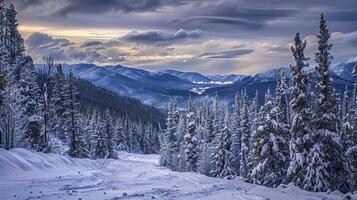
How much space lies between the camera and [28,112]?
50.6 meters

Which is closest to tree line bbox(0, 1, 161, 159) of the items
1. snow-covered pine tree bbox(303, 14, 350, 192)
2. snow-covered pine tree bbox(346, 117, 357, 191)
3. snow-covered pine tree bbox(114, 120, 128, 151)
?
snow-covered pine tree bbox(303, 14, 350, 192)

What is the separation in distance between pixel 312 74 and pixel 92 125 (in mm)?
60839

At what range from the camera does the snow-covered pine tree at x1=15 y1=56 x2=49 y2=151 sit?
49.2m

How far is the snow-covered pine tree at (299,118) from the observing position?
112 ft

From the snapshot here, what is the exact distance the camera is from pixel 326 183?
106ft

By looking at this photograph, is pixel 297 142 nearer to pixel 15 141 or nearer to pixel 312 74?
pixel 312 74

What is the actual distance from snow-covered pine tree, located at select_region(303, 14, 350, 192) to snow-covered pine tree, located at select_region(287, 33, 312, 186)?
0.80 m

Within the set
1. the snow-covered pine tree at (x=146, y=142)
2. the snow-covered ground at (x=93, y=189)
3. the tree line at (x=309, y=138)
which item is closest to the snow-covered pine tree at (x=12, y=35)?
the snow-covered ground at (x=93, y=189)

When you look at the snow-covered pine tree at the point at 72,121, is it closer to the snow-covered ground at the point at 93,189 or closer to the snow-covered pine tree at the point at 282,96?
the snow-covered ground at the point at 93,189

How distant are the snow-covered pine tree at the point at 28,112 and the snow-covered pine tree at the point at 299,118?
29.4 meters

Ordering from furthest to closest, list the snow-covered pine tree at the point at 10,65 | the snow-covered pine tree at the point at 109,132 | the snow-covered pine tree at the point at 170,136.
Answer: the snow-covered pine tree at the point at 170,136
the snow-covered pine tree at the point at 109,132
the snow-covered pine tree at the point at 10,65

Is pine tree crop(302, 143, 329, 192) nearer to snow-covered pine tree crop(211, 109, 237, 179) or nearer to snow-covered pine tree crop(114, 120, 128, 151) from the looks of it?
snow-covered pine tree crop(211, 109, 237, 179)

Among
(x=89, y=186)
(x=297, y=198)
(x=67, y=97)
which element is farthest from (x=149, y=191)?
(x=67, y=97)

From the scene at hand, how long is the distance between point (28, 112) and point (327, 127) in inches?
1388
